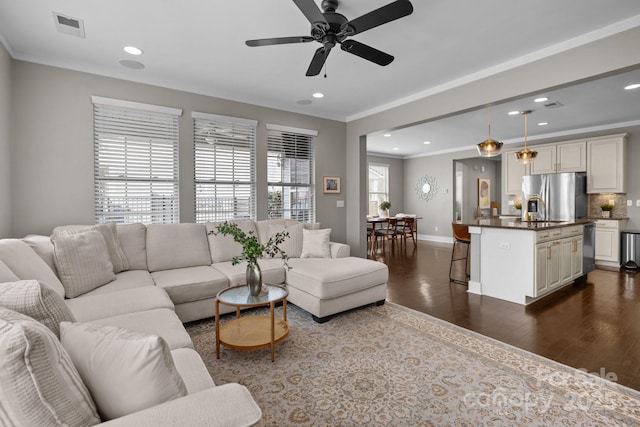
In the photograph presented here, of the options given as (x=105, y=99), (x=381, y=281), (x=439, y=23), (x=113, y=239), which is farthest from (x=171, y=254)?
(x=439, y=23)

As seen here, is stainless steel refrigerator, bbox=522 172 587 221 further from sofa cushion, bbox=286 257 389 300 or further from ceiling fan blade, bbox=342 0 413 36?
ceiling fan blade, bbox=342 0 413 36

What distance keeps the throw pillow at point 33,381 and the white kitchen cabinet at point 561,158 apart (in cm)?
793

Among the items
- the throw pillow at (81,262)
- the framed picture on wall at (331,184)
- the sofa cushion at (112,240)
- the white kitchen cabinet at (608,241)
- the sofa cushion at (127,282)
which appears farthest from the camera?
the white kitchen cabinet at (608,241)

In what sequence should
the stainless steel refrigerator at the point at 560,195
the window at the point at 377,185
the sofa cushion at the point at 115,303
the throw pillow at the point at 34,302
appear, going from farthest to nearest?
the window at the point at 377,185 → the stainless steel refrigerator at the point at 560,195 → the sofa cushion at the point at 115,303 → the throw pillow at the point at 34,302

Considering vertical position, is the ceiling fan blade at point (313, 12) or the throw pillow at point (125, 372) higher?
the ceiling fan blade at point (313, 12)

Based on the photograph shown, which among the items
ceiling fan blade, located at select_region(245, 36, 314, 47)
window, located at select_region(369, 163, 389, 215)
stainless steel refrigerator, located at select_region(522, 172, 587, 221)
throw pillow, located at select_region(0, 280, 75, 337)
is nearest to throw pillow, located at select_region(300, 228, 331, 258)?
ceiling fan blade, located at select_region(245, 36, 314, 47)

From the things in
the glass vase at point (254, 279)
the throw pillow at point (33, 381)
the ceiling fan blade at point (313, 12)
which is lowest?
the glass vase at point (254, 279)

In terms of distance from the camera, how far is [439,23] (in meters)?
2.62

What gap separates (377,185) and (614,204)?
5.31 m

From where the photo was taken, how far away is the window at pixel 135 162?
357 centimetres

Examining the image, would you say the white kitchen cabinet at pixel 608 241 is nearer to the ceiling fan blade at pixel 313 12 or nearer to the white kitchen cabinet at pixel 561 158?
the white kitchen cabinet at pixel 561 158

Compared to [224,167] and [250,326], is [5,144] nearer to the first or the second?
[224,167]

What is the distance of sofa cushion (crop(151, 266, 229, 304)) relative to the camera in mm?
2840

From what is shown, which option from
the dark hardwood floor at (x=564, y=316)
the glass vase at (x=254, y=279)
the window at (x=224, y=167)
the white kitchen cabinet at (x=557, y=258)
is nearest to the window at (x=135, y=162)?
the window at (x=224, y=167)
